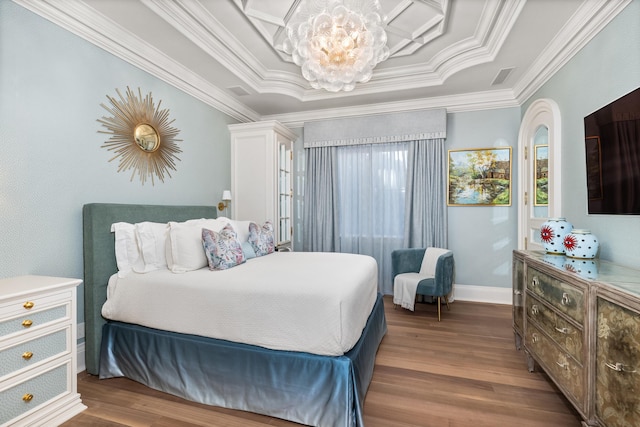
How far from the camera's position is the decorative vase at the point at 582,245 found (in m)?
2.12

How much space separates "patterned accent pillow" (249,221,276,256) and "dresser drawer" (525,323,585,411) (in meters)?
2.49

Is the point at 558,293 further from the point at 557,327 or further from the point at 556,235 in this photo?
the point at 556,235

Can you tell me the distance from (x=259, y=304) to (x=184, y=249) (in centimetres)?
98

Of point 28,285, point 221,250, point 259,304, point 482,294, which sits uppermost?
point 221,250

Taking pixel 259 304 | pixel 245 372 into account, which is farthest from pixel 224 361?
pixel 259 304

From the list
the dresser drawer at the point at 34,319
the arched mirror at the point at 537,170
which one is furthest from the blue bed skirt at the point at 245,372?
the arched mirror at the point at 537,170

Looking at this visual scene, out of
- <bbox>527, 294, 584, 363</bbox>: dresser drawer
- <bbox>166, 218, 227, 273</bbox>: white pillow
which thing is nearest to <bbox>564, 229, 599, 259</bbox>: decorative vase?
<bbox>527, 294, 584, 363</bbox>: dresser drawer

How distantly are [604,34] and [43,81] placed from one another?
13.7 feet

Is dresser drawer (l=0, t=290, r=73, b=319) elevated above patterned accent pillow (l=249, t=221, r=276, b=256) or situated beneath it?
situated beneath

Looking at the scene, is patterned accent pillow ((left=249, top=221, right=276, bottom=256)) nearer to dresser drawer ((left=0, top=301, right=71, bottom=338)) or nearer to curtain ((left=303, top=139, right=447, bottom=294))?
curtain ((left=303, top=139, right=447, bottom=294))

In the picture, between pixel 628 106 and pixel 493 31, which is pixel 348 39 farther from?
pixel 628 106

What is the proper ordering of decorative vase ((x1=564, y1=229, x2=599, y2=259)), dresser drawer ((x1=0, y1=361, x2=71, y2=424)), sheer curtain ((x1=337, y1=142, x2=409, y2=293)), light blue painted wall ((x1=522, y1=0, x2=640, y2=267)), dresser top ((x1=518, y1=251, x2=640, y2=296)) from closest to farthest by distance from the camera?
dresser top ((x1=518, y1=251, x2=640, y2=296))
dresser drawer ((x1=0, y1=361, x2=71, y2=424))
light blue painted wall ((x1=522, y1=0, x2=640, y2=267))
decorative vase ((x1=564, y1=229, x2=599, y2=259))
sheer curtain ((x1=337, y1=142, x2=409, y2=293))

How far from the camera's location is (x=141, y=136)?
2.92 meters

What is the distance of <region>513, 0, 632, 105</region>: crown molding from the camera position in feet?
7.06
